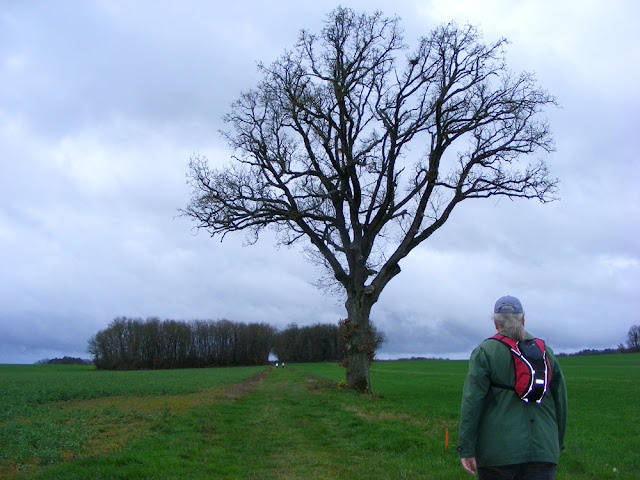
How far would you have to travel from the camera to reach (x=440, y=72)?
2175 centimetres

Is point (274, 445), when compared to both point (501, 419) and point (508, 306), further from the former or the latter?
point (508, 306)

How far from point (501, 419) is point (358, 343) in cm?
1834

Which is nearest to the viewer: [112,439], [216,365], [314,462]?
[314,462]

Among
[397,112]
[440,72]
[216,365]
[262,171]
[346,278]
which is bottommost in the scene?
[216,365]

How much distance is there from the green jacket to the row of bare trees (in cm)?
12464

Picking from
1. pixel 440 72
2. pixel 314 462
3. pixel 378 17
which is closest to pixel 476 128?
pixel 440 72

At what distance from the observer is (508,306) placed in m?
4.23

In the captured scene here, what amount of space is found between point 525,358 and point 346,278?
1861 centimetres

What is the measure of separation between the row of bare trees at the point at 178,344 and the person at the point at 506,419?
125m

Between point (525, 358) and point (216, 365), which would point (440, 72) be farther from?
point (216, 365)

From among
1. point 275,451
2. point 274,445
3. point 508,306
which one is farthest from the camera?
point 274,445

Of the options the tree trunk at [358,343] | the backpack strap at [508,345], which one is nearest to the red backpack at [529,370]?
the backpack strap at [508,345]

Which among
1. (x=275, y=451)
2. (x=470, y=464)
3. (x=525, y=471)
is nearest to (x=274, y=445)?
(x=275, y=451)

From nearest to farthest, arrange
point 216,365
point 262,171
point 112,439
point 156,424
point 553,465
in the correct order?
point 553,465 < point 112,439 < point 156,424 < point 262,171 < point 216,365
